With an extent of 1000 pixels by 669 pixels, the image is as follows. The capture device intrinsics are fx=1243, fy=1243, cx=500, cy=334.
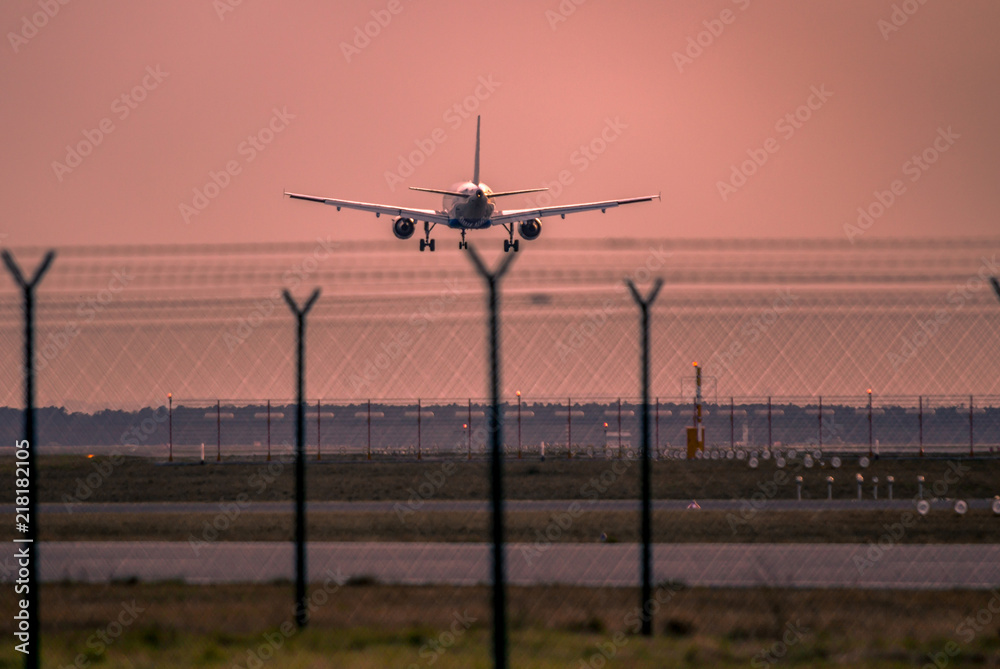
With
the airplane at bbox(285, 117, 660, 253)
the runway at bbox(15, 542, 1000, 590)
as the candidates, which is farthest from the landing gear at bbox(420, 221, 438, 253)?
the runway at bbox(15, 542, 1000, 590)

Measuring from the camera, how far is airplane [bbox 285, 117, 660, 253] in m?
63.2

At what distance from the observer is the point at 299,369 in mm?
16500

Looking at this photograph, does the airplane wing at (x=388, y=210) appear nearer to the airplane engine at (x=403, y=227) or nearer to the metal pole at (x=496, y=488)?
the airplane engine at (x=403, y=227)

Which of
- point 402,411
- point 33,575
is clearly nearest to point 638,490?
point 33,575

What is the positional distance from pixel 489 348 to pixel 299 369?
498 cm

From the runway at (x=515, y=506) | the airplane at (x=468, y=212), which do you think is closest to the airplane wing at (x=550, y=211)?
the airplane at (x=468, y=212)

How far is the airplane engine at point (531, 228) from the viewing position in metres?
65.6

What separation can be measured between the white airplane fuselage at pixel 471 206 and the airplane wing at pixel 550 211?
3.04 ft

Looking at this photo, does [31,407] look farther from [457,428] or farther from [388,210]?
[457,428]

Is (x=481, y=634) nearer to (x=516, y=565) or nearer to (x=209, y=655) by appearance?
(x=209, y=655)

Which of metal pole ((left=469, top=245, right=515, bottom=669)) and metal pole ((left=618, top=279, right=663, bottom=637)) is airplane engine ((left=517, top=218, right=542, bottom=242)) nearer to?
metal pole ((left=618, top=279, right=663, bottom=637))

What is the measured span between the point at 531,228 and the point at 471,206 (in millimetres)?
4226

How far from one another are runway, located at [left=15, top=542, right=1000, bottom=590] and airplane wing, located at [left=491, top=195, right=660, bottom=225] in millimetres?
39059

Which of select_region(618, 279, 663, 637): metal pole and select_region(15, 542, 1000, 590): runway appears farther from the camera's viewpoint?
select_region(15, 542, 1000, 590): runway
